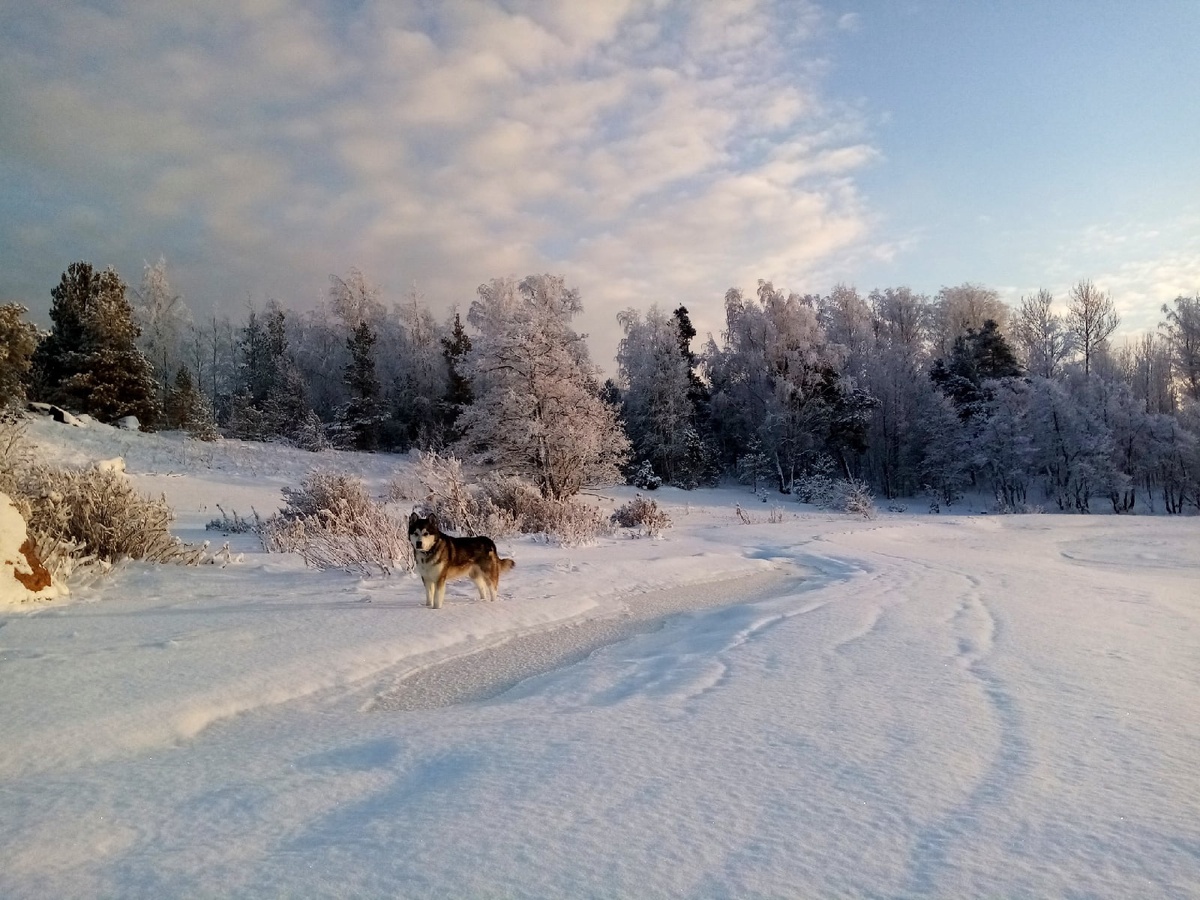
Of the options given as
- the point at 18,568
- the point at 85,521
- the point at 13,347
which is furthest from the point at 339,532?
the point at 13,347

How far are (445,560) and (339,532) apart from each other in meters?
3.40

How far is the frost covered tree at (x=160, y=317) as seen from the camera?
5203cm

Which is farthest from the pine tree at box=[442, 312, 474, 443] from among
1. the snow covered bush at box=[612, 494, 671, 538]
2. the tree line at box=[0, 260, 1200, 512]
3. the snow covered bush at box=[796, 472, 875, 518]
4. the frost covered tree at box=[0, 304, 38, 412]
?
the snow covered bush at box=[612, 494, 671, 538]

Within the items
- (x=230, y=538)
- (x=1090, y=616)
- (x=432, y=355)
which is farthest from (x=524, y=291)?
(x=1090, y=616)

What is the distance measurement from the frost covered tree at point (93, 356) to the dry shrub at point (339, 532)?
2493cm

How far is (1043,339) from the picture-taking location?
42.6m

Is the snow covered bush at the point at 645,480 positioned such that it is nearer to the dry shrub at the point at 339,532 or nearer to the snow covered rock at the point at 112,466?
the snow covered rock at the point at 112,466

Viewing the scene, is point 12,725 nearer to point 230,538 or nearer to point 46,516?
point 46,516

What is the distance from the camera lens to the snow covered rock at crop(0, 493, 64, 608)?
17.9ft

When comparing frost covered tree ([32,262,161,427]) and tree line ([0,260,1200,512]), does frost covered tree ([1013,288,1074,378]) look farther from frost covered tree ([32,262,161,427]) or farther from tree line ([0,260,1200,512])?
frost covered tree ([32,262,161,427])

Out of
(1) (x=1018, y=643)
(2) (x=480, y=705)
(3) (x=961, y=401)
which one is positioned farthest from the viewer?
(3) (x=961, y=401)

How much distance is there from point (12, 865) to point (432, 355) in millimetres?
49915

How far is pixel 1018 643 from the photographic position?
4.55m

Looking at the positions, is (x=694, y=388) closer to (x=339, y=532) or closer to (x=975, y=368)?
(x=975, y=368)
